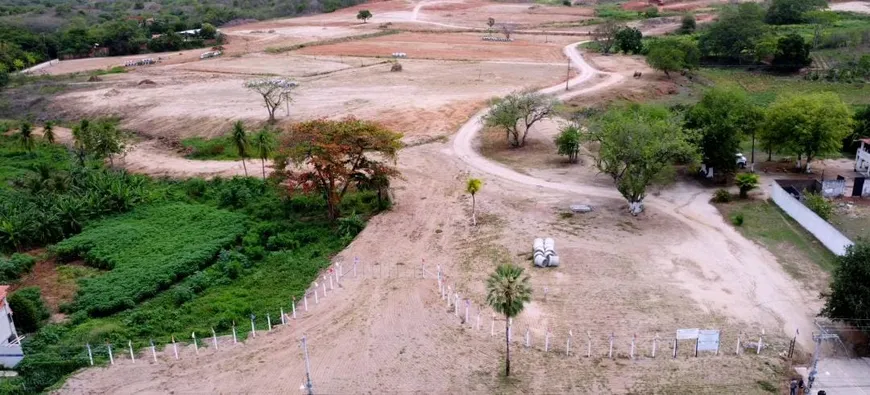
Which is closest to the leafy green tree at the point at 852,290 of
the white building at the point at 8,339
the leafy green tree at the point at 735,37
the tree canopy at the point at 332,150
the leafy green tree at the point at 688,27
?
the tree canopy at the point at 332,150

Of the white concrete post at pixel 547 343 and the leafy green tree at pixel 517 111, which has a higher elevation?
the leafy green tree at pixel 517 111

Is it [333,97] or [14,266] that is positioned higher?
[333,97]

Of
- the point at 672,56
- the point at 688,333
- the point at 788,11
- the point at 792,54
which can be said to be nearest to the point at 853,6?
the point at 788,11

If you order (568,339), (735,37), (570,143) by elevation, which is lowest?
(568,339)

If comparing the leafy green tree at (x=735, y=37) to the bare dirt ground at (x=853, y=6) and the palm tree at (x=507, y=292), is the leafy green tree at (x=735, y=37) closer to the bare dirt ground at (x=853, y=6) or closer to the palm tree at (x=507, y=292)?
the bare dirt ground at (x=853, y=6)

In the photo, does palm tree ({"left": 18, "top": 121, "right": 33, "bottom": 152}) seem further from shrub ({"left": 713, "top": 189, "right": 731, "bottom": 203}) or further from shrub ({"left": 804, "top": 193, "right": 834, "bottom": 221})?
shrub ({"left": 804, "top": 193, "right": 834, "bottom": 221})

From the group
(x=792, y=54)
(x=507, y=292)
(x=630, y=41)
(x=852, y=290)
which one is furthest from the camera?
(x=630, y=41)

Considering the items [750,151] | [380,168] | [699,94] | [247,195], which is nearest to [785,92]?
[699,94]

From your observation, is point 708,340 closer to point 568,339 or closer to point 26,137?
point 568,339
